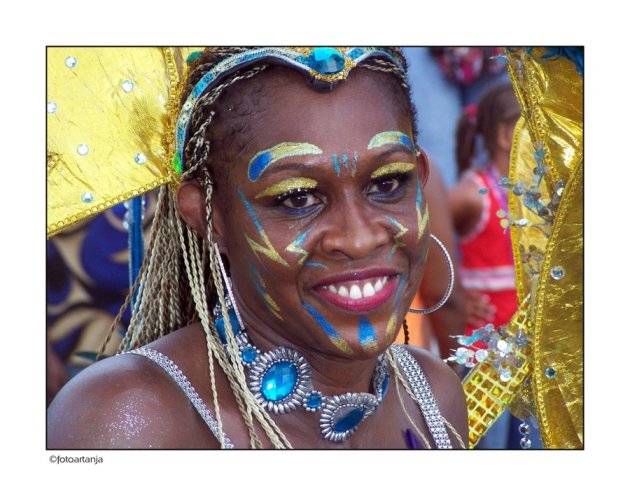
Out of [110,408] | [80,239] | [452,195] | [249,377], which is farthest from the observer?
[452,195]

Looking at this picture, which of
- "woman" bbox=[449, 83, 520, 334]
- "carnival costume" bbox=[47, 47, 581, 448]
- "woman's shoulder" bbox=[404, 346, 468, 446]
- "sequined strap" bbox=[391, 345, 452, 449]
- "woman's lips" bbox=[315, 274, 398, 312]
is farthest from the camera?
"woman" bbox=[449, 83, 520, 334]

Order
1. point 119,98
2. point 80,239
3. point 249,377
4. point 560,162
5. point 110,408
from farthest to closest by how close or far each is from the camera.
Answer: point 80,239 → point 560,162 → point 119,98 → point 249,377 → point 110,408

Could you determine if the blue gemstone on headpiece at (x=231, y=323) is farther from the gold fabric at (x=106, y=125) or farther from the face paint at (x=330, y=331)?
the gold fabric at (x=106, y=125)

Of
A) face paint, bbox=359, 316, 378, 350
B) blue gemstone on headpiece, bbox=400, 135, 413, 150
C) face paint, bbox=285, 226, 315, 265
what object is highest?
blue gemstone on headpiece, bbox=400, 135, 413, 150

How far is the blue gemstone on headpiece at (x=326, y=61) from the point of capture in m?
2.00

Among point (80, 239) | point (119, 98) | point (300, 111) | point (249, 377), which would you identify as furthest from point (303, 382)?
point (80, 239)

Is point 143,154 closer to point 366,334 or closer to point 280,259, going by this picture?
point 280,259

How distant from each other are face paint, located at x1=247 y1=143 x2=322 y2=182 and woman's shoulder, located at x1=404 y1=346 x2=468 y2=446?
84 cm

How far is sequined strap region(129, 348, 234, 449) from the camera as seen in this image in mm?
2055

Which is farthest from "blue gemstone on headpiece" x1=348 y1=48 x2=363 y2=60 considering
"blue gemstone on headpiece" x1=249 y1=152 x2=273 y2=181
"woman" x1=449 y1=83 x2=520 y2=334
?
"woman" x1=449 y1=83 x2=520 y2=334

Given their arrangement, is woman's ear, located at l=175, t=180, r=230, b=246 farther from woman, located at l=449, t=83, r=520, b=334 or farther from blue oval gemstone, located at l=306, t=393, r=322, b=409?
woman, located at l=449, t=83, r=520, b=334

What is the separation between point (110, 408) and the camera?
194 cm

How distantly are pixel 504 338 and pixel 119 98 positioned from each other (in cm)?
126

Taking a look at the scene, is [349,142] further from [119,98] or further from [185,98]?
[119,98]
